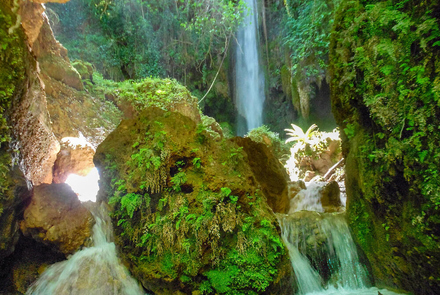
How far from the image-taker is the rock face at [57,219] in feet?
13.4

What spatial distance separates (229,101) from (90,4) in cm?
1014

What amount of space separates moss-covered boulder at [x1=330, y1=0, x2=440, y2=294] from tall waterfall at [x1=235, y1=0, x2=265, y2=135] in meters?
13.3

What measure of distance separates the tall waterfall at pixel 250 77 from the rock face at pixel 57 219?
14.6 m

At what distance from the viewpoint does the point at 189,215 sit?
3.77 metres

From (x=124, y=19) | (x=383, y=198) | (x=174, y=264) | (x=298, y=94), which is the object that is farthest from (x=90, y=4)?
(x=383, y=198)

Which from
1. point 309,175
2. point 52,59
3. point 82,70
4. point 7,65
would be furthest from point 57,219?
point 309,175

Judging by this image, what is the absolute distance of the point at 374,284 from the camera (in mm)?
4332

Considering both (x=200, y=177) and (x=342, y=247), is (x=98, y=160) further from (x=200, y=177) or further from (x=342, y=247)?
(x=342, y=247)

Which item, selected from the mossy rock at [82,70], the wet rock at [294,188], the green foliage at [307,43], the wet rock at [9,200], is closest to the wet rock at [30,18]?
the wet rock at [9,200]

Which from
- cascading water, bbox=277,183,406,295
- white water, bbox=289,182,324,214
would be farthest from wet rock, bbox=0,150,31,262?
white water, bbox=289,182,324,214

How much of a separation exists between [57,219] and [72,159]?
394cm

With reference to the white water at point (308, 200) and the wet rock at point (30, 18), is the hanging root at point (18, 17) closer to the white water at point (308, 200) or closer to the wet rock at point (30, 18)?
the wet rock at point (30, 18)

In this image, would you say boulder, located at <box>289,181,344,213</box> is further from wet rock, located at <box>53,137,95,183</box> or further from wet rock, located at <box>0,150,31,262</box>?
wet rock, located at <box>53,137,95,183</box>

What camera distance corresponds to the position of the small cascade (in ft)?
12.5
